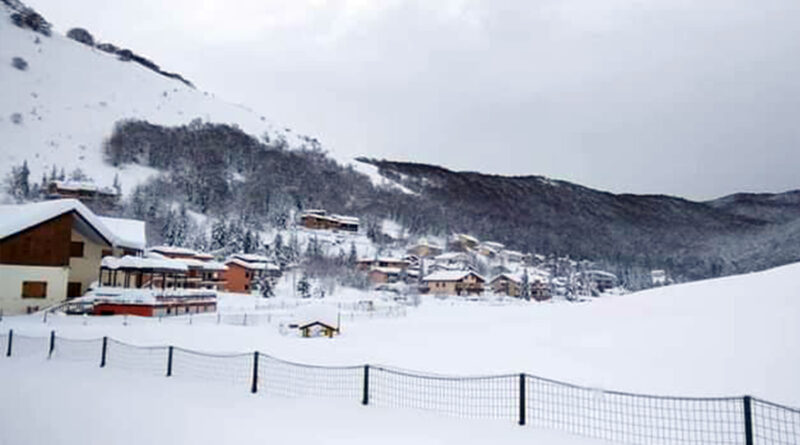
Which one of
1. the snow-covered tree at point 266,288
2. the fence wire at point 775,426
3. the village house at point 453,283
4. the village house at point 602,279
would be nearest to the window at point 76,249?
the snow-covered tree at point 266,288

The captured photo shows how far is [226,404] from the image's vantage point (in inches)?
390

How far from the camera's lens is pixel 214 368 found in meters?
15.1

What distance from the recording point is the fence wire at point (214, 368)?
1306 centimetres

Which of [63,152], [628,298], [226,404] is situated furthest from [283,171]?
[226,404]

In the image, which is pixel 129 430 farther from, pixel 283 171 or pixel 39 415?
pixel 283 171

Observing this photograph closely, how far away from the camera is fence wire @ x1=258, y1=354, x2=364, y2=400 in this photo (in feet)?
38.2

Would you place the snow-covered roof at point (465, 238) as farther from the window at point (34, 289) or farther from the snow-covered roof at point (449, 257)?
the window at point (34, 289)

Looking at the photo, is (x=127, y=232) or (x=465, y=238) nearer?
(x=127, y=232)

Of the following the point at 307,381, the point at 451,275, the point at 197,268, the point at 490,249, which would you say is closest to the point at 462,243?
the point at 490,249

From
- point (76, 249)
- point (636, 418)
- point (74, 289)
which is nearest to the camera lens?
point (636, 418)

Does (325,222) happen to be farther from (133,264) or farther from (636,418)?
(636,418)

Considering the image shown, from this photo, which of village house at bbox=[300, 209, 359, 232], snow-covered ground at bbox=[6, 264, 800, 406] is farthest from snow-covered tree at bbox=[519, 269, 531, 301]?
snow-covered ground at bbox=[6, 264, 800, 406]

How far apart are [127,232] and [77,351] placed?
2808cm

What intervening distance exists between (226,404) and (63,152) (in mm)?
141793
